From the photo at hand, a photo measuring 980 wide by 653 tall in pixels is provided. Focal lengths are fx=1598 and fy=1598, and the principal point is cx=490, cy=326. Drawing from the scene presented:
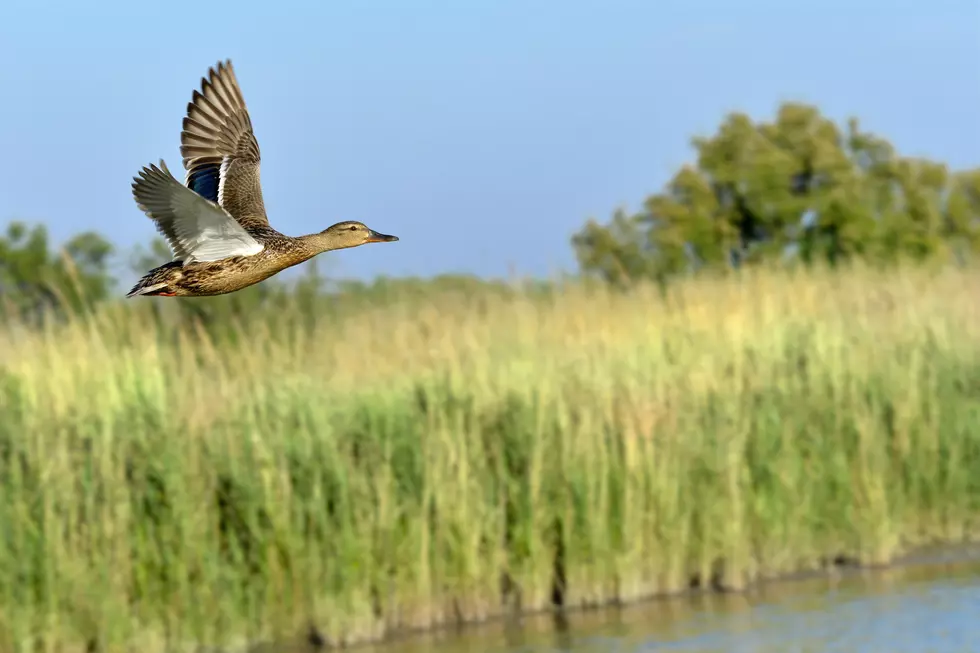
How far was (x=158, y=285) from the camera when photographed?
18.8ft

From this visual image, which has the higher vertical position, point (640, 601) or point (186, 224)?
point (186, 224)

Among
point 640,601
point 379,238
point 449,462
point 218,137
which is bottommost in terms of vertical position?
point 640,601

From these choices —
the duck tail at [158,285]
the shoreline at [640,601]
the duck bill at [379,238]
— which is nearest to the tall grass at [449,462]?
the shoreline at [640,601]

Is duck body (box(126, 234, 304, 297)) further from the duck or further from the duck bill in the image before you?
the duck bill

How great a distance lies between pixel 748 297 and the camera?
13.0 m

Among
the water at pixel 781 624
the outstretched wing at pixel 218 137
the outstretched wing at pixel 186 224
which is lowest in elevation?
the water at pixel 781 624

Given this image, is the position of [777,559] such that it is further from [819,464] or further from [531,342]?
[531,342]

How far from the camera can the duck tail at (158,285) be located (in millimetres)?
5719

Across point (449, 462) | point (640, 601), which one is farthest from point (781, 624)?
point (449, 462)

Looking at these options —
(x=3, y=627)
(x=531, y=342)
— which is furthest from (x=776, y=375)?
(x=3, y=627)

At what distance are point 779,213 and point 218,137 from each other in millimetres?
13904

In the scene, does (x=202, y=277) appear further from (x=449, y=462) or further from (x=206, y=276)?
(x=449, y=462)

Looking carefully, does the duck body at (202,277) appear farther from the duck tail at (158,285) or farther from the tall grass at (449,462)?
the tall grass at (449,462)

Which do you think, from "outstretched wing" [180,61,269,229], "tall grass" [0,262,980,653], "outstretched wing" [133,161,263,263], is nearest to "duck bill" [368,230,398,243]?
"outstretched wing" [180,61,269,229]
